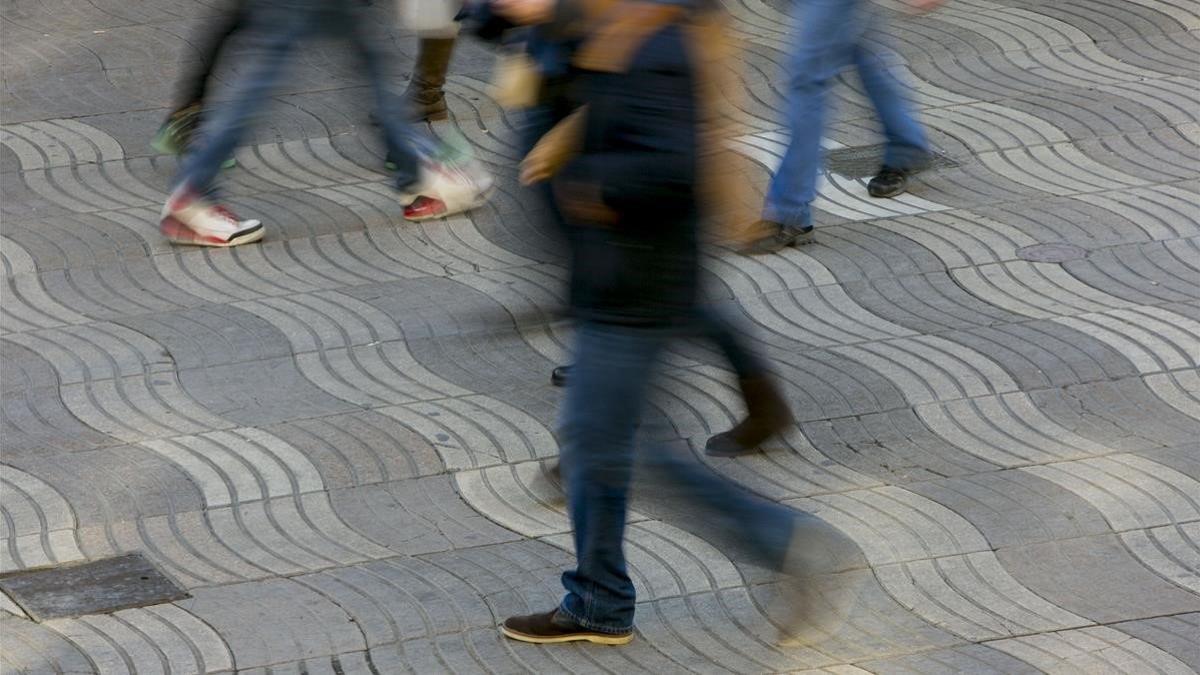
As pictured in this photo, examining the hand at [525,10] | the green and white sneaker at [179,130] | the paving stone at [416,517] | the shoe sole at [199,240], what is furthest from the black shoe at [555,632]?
the green and white sneaker at [179,130]

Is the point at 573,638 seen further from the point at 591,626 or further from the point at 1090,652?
the point at 1090,652

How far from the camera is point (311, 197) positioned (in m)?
8.27

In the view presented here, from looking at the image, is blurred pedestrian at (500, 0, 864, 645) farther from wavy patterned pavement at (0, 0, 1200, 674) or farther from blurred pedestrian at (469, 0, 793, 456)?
wavy patterned pavement at (0, 0, 1200, 674)

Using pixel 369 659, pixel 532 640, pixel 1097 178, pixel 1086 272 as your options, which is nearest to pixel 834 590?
pixel 532 640

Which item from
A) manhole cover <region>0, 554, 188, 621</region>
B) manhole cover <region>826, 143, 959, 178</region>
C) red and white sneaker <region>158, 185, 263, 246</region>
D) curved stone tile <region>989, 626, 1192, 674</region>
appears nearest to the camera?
curved stone tile <region>989, 626, 1192, 674</region>

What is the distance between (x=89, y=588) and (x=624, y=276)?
6.04 feet

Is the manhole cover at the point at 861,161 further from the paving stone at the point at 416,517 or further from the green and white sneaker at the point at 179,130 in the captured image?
the paving stone at the point at 416,517

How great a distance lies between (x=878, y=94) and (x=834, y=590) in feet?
10.5

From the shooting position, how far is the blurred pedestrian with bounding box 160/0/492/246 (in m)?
7.52

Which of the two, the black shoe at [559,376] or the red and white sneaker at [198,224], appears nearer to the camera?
the black shoe at [559,376]

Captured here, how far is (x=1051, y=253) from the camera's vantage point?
24.5 ft

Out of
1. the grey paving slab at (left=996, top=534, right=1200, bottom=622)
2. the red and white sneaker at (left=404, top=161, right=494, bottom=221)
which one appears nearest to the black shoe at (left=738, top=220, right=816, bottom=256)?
the red and white sneaker at (left=404, top=161, right=494, bottom=221)

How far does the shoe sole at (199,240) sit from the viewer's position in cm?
771

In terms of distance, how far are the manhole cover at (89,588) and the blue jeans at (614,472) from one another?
1.20 m
